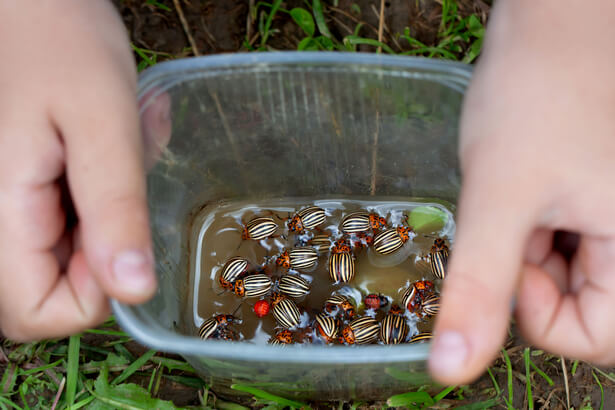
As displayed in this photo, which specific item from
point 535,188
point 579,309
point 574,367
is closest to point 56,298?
point 535,188

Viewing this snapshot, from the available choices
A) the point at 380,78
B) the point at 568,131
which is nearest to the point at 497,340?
the point at 568,131

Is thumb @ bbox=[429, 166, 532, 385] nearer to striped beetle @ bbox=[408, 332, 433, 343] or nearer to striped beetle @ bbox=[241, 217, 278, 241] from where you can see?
striped beetle @ bbox=[408, 332, 433, 343]

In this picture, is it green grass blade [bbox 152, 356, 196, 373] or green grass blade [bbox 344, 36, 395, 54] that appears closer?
green grass blade [bbox 152, 356, 196, 373]

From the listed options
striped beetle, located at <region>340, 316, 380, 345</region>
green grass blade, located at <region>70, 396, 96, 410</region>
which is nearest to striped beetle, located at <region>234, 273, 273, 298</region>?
striped beetle, located at <region>340, 316, 380, 345</region>

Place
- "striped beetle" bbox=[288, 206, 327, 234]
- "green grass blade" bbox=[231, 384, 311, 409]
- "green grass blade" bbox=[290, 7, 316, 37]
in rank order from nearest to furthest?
"green grass blade" bbox=[231, 384, 311, 409] < "striped beetle" bbox=[288, 206, 327, 234] < "green grass blade" bbox=[290, 7, 316, 37]

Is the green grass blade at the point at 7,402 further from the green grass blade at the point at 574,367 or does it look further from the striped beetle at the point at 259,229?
the green grass blade at the point at 574,367

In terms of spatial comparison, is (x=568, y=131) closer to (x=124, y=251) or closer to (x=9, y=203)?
(x=124, y=251)

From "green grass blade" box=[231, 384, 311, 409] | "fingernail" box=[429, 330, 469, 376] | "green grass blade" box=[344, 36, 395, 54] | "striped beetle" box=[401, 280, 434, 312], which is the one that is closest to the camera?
"fingernail" box=[429, 330, 469, 376]

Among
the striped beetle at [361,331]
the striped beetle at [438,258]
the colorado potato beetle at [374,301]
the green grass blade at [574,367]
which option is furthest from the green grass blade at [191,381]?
the green grass blade at [574,367]
